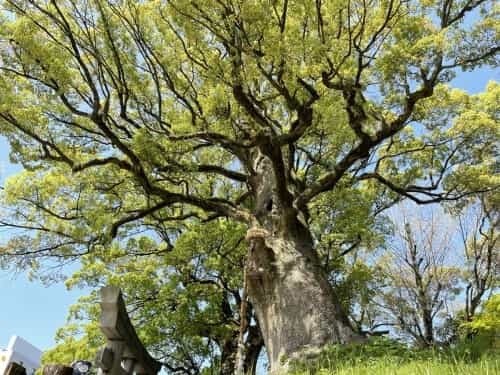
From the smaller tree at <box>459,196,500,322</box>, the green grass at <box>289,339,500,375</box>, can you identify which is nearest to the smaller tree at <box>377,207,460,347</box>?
the smaller tree at <box>459,196,500,322</box>

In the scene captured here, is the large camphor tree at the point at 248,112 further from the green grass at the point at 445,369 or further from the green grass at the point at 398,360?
the green grass at the point at 445,369

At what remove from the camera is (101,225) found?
6.91 meters

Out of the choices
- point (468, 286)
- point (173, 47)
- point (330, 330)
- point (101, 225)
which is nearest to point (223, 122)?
point (173, 47)

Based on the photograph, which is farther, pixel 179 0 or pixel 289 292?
pixel 289 292

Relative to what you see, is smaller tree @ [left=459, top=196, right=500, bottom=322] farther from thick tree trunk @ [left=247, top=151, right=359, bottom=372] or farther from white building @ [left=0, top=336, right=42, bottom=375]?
white building @ [left=0, top=336, right=42, bottom=375]

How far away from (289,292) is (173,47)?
14.1ft

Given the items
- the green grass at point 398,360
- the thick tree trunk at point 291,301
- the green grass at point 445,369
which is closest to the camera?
the green grass at point 445,369

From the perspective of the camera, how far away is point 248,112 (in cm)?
653

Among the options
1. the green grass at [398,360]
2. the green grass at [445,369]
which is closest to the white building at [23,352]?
the green grass at [398,360]

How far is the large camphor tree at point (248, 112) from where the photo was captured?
5.62 m

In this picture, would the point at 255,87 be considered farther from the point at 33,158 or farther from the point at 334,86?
the point at 33,158

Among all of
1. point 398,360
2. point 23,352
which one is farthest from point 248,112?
point 23,352

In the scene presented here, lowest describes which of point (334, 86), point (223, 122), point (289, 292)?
point (289, 292)

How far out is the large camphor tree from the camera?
562cm
